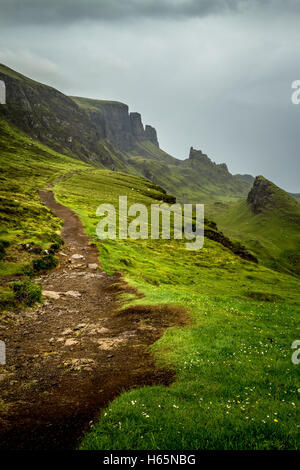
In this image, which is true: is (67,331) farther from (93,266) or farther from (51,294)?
(93,266)

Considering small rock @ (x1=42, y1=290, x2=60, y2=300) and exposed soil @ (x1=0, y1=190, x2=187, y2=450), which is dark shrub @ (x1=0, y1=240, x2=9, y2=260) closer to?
exposed soil @ (x1=0, y1=190, x2=187, y2=450)

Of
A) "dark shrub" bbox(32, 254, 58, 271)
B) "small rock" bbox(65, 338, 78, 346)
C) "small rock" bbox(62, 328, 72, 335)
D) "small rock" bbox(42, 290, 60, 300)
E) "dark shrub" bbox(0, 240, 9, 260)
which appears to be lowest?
"small rock" bbox(62, 328, 72, 335)

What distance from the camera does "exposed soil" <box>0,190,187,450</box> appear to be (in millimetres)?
7624

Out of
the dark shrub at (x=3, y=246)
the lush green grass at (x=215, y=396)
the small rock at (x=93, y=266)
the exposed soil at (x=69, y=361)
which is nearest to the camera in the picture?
the lush green grass at (x=215, y=396)

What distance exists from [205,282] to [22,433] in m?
40.8

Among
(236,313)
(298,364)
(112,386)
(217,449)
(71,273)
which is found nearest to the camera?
(217,449)

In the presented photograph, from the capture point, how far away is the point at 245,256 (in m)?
105

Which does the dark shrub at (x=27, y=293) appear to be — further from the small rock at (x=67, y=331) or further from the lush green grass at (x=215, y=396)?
the lush green grass at (x=215, y=396)

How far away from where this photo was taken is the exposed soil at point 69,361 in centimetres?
762

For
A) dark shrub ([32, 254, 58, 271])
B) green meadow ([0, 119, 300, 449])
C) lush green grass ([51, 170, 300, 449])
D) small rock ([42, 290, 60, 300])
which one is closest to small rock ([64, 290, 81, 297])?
small rock ([42, 290, 60, 300])

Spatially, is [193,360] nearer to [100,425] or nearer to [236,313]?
[100,425]

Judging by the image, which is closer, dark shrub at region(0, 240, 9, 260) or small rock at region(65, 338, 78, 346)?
small rock at region(65, 338, 78, 346)

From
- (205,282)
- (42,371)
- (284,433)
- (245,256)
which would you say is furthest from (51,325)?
(245,256)

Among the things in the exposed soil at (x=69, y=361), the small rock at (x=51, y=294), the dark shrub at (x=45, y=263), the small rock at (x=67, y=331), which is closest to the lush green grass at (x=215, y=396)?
the exposed soil at (x=69, y=361)
